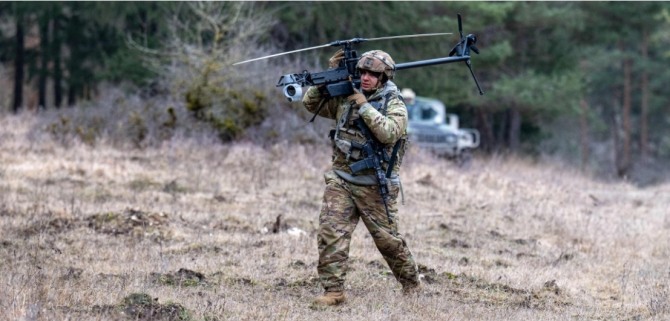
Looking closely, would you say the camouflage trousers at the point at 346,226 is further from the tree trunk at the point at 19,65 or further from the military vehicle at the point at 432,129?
the tree trunk at the point at 19,65

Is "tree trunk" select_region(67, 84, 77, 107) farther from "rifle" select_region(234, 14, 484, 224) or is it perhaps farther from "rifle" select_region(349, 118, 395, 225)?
"rifle" select_region(349, 118, 395, 225)

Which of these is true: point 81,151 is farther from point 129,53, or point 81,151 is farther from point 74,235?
point 129,53

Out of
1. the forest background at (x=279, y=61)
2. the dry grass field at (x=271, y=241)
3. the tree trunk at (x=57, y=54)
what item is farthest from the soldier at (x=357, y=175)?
the tree trunk at (x=57, y=54)

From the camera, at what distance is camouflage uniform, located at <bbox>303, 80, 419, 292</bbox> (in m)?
7.34

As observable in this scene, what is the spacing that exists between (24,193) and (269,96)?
8.10m

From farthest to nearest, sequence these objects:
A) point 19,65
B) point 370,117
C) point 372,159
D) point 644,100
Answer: point 644,100 < point 19,65 < point 372,159 < point 370,117

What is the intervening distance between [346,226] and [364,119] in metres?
0.79

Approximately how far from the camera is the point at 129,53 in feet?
95.3

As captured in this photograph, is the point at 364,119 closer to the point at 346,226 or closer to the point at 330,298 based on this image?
the point at 346,226

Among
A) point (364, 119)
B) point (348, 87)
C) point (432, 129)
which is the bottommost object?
point (432, 129)

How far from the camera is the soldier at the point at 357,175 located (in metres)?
7.34

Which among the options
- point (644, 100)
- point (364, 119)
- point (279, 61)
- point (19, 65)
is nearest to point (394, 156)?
point (364, 119)

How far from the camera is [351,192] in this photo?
24.7 feet

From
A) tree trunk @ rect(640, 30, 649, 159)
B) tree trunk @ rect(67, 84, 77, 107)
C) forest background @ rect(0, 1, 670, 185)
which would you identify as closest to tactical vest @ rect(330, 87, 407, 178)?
forest background @ rect(0, 1, 670, 185)
